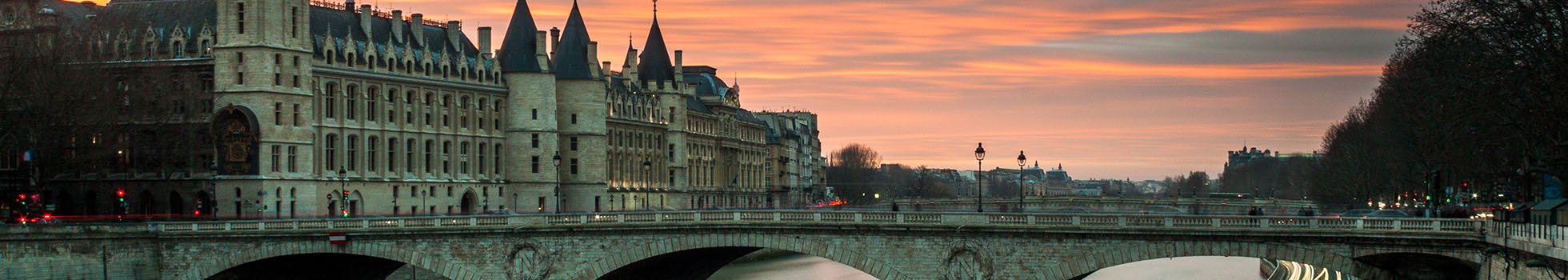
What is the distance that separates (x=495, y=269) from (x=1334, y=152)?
84826 mm

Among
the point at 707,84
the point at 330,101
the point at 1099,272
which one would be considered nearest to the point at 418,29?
the point at 330,101

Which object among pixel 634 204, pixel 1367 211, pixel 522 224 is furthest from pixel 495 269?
pixel 634 204

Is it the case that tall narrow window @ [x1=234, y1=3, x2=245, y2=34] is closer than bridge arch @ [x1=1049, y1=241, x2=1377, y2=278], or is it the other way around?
bridge arch @ [x1=1049, y1=241, x2=1377, y2=278]

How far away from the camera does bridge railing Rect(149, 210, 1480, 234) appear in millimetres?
49500

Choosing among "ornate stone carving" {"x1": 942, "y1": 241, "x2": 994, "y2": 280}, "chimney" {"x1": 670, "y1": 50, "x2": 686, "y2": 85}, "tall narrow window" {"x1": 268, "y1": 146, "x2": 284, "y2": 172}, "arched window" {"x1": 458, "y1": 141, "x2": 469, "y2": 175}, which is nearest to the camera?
"ornate stone carving" {"x1": 942, "y1": 241, "x2": 994, "y2": 280}

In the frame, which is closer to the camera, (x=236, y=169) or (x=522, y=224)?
(x=522, y=224)

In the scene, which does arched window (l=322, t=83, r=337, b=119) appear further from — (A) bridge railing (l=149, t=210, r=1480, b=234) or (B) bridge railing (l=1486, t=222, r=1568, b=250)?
(B) bridge railing (l=1486, t=222, r=1568, b=250)

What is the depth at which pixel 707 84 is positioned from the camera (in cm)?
17325

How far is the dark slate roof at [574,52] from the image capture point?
411 ft

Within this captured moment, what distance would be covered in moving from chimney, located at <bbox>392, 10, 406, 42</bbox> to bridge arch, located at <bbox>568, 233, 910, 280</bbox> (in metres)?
55.2

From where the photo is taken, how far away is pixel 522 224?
6147 cm

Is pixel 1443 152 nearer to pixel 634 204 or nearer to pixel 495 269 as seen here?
pixel 495 269

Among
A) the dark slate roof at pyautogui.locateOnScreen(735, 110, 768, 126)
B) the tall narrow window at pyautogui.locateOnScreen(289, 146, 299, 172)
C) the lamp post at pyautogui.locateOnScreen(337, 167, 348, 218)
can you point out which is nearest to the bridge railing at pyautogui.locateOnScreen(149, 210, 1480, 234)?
the tall narrow window at pyautogui.locateOnScreen(289, 146, 299, 172)

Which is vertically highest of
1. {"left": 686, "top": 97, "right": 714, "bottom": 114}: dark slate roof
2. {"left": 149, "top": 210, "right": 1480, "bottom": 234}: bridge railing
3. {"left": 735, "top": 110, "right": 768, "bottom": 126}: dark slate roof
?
{"left": 686, "top": 97, "right": 714, "bottom": 114}: dark slate roof
